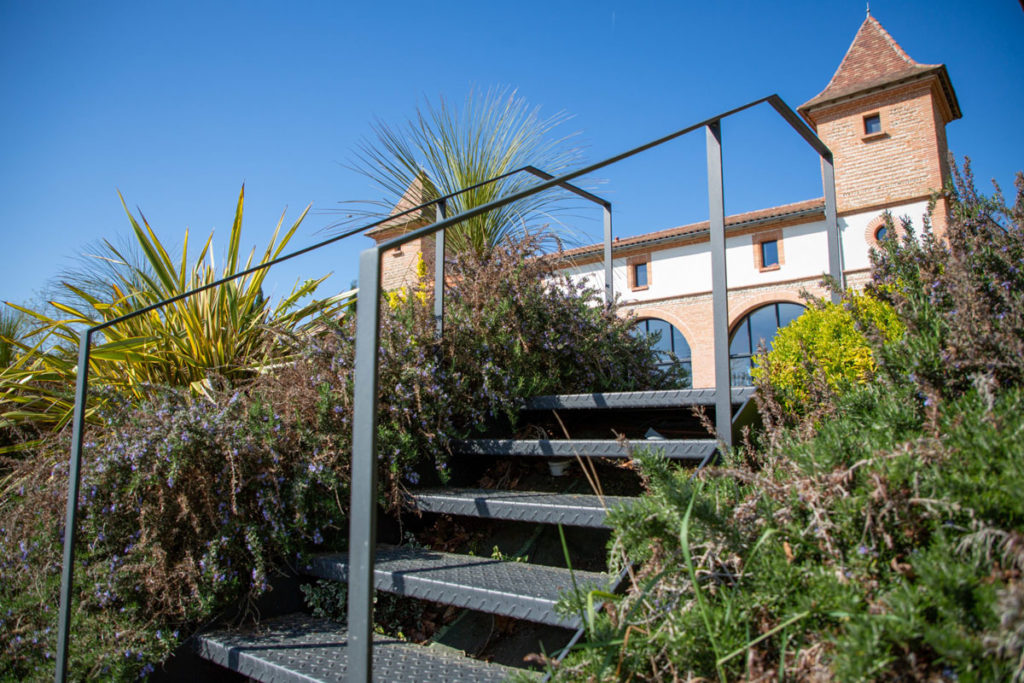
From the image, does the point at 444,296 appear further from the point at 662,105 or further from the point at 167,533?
the point at 662,105

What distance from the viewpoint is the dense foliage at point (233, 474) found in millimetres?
1750

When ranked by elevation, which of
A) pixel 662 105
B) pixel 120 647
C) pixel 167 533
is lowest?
pixel 120 647

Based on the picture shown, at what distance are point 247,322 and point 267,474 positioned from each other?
169cm

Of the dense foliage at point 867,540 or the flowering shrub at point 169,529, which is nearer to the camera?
the dense foliage at point 867,540

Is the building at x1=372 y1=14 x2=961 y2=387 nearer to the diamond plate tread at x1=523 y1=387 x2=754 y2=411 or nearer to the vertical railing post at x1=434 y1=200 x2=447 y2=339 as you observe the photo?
the vertical railing post at x1=434 y1=200 x2=447 y2=339

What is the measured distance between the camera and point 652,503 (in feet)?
3.68

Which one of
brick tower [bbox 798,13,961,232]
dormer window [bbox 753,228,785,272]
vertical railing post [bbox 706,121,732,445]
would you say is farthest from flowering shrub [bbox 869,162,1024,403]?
dormer window [bbox 753,228,785,272]

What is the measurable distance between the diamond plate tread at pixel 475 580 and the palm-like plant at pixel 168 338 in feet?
4.58

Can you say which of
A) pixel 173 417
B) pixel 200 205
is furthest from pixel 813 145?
pixel 200 205

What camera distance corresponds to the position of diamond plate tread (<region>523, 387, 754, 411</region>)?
193cm

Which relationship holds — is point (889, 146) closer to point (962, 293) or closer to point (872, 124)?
point (872, 124)

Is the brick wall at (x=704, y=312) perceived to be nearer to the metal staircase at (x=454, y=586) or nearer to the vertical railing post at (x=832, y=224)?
the vertical railing post at (x=832, y=224)

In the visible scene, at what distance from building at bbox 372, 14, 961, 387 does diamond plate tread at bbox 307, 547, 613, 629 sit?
12.0m

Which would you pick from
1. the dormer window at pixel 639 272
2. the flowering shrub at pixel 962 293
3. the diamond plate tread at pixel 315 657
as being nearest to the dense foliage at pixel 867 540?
the flowering shrub at pixel 962 293
